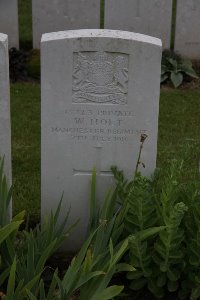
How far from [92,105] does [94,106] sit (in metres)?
0.01

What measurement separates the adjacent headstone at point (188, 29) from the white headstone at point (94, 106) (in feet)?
15.9

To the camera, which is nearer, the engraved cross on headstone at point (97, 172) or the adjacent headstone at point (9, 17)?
the engraved cross on headstone at point (97, 172)

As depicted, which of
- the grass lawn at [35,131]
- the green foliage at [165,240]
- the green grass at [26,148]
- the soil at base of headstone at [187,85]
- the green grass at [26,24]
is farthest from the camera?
the green grass at [26,24]

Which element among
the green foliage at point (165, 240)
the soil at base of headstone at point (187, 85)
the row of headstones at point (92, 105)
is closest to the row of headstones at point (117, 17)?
the soil at base of headstone at point (187, 85)

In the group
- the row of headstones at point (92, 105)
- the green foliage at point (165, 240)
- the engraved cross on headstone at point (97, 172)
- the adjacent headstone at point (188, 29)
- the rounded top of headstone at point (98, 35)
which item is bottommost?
the green foliage at point (165, 240)

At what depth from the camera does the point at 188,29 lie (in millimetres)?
8703

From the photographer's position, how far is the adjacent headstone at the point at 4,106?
3736mm

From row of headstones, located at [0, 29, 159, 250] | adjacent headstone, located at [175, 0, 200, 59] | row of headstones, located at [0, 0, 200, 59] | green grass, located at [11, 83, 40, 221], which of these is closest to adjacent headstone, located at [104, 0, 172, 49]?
row of headstones, located at [0, 0, 200, 59]

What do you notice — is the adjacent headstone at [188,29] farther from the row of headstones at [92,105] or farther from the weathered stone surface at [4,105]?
the weathered stone surface at [4,105]

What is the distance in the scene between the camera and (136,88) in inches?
154

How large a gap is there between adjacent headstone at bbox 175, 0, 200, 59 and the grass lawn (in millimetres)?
1011

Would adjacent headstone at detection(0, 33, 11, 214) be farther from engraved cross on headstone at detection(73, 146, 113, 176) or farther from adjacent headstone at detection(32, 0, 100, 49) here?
adjacent headstone at detection(32, 0, 100, 49)

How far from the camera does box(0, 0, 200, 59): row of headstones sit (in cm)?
853

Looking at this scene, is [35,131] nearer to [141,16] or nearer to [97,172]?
[97,172]
